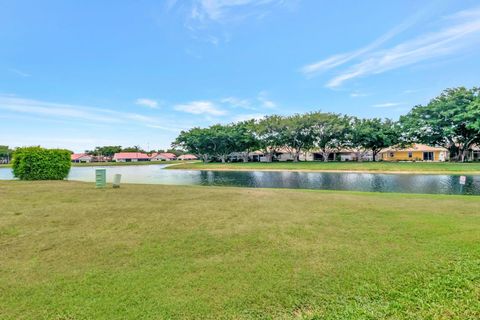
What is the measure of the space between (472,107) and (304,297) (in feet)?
154

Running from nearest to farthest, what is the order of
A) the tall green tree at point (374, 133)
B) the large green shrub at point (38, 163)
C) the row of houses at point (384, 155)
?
the large green shrub at point (38, 163)
the tall green tree at point (374, 133)
the row of houses at point (384, 155)

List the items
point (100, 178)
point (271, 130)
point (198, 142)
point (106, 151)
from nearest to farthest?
point (100, 178) < point (271, 130) < point (198, 142) < point (106, 151)

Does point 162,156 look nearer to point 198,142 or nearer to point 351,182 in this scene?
point 198,142

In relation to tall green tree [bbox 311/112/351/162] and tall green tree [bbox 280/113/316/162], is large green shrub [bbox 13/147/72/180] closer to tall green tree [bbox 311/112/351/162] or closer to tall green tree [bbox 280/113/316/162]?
tall green tree [bbox 280/113/316/162]

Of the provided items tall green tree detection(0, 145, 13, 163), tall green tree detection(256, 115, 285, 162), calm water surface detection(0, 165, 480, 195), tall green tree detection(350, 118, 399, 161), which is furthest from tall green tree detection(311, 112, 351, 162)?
tall green tree detection(0, 145, 13, 163)

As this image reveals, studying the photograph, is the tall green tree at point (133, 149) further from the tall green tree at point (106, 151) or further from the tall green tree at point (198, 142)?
the tall green tree at point (198, 142)

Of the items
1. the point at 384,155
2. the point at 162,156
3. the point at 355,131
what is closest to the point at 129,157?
the point at 162,156

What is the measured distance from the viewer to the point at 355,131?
48594mm

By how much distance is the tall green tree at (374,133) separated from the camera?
47594mm

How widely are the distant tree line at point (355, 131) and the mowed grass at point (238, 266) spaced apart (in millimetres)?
42276

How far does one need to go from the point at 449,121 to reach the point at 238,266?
4988 cm

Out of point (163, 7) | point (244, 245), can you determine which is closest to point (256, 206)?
point (244, 245)

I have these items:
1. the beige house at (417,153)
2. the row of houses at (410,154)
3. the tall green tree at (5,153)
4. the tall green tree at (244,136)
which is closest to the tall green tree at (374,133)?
the row of houses at (410,154)

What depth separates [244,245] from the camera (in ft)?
15.7
